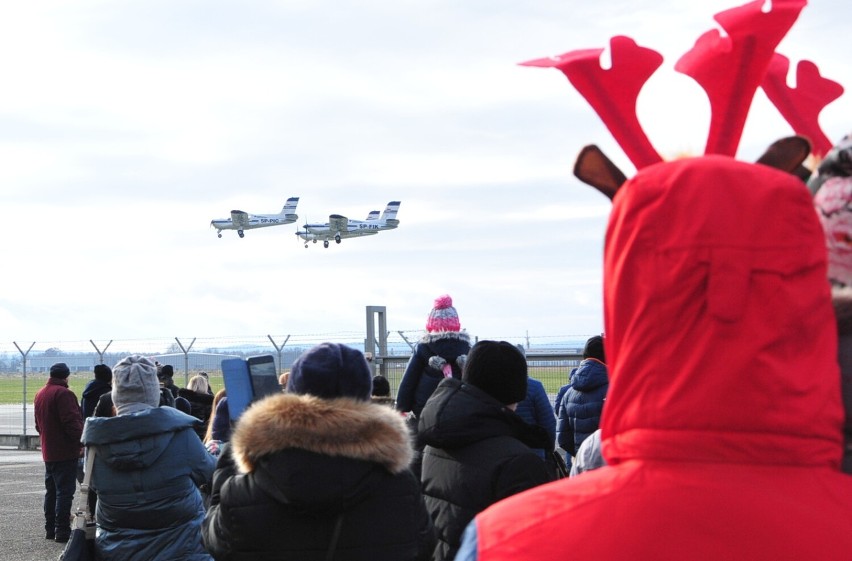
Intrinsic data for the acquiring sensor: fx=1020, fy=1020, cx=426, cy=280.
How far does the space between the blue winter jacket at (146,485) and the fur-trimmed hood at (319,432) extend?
232cm

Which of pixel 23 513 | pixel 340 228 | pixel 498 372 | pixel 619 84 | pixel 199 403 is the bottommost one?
pixel 23 513

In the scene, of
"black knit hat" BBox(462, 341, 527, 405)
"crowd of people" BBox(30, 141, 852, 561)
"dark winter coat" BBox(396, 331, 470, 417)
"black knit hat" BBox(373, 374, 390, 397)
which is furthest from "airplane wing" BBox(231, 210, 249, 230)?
"crowd of people" BBox(30, 141, 852, 561)

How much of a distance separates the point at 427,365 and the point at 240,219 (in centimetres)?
7636

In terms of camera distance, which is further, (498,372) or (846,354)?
(498,372)

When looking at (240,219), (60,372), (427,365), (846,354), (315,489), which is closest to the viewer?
(846,354)

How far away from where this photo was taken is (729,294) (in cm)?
128

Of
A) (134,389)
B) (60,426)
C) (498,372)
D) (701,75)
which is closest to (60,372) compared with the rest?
(60,426)

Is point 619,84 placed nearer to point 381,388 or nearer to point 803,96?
point 803,96

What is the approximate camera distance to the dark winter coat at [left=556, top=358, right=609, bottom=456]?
782 centimetres

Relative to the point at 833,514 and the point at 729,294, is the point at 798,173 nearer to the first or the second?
the point at 729,294

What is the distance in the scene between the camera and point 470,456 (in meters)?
4.07

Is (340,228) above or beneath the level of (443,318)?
above

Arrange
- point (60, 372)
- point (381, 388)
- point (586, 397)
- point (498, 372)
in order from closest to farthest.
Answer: point (498, 372)
point (586, 397)
point (381, 388)
point (60, 372)

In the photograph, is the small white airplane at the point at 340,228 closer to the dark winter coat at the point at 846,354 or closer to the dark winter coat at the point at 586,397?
the dark winter coat at the point at 586,397
